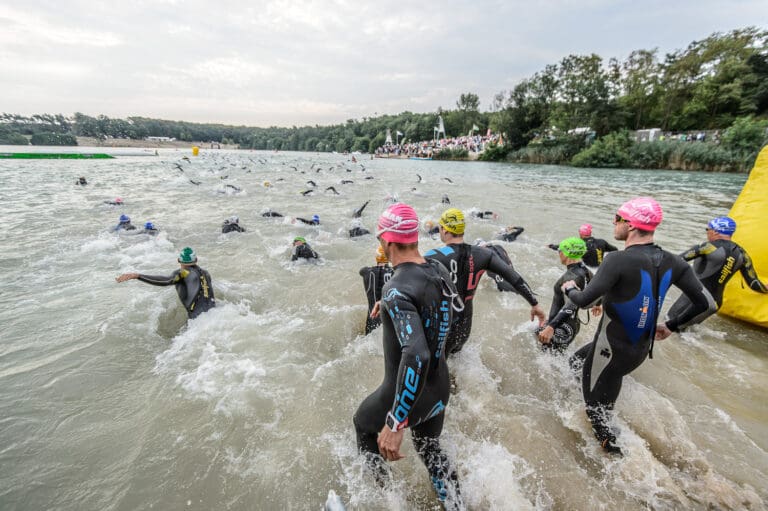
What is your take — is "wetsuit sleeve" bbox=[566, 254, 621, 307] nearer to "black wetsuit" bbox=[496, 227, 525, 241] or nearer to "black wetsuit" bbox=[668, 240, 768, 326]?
"black wetsuit" bbox=[668, 240, 768, 326]

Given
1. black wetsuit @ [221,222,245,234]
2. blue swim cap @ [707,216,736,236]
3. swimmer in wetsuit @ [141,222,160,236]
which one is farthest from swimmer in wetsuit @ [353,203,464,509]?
swimmer in wetsuit @ [141,222,160,236]

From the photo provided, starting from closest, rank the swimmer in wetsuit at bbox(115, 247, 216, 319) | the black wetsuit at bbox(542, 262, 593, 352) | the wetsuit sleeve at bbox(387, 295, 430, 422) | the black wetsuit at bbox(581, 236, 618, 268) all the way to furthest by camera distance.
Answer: the wetsuit sleeve at bbox(387, 295, 430, 422)
the black wetsuit at bbox(542, 262, 593, 352)
the swimmer in wetsuit at bbox(115, 247, 216, 319)
the black wetsuit at bbox(581, 236, 618, 268)

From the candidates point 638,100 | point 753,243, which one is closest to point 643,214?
point 753,243

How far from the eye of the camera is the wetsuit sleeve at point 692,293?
2520 mm

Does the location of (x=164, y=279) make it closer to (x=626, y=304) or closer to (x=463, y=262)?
(x=463, y=262)

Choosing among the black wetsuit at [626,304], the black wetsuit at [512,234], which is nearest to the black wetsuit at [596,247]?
the black wetsuit at [512,234]

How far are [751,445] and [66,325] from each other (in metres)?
8.89

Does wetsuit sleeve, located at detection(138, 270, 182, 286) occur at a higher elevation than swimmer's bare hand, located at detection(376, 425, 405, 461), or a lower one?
lower

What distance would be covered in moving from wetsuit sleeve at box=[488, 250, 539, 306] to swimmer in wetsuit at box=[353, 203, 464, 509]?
1410mm

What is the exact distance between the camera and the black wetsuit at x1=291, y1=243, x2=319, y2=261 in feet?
25.9

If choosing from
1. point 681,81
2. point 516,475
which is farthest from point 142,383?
point 681,81

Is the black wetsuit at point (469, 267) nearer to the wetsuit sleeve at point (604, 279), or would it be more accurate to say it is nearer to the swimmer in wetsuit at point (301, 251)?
the wetsuit sleeve at point (604, 279)

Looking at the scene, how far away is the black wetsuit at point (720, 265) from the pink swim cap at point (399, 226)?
4807mm

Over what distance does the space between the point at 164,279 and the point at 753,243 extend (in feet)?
30.5
